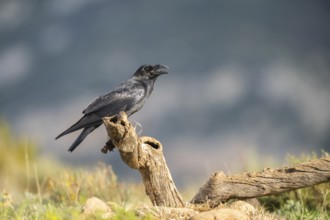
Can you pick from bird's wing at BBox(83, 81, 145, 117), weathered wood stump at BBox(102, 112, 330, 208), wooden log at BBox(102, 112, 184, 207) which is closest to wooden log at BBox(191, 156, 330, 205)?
weathered wood stump at BBox(102, 112, 330, 208)

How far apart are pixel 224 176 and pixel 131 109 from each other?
159 cm

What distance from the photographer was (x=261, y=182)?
7.14m

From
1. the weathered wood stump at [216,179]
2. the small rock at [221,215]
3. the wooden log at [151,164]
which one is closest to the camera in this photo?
the small rock at [221,215]

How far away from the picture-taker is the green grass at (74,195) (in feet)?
23.2

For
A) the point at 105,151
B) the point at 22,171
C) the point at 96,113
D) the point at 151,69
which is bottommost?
the point at 22,171

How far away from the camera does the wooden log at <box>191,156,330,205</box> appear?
7.08m

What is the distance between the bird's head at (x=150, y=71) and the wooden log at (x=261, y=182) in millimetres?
1777

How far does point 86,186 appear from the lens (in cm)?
1056

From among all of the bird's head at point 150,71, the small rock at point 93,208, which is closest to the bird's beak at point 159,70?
the bird's head at point 150,71

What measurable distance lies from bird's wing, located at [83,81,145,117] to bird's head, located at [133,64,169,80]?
0.29 metres

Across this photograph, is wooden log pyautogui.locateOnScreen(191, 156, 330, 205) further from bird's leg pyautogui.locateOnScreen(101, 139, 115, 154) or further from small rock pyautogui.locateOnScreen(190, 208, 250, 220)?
small rock pyautogui.locateOnScreen(190, 208, 250, 220)

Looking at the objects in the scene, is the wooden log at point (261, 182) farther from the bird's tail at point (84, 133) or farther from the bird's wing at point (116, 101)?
the bird's tail at point (84, 133)

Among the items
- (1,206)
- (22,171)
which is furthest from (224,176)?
(22,171)

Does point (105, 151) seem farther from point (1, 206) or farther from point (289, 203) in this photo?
point (289, 203)
